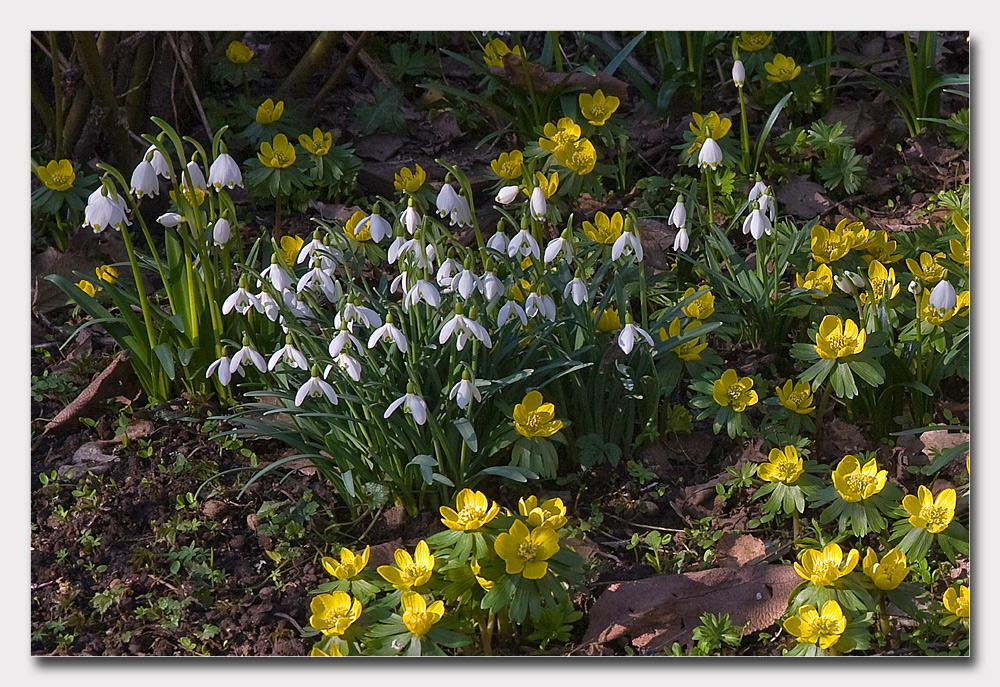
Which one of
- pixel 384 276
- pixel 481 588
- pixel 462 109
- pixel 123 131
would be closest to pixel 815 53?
pixel 462 109

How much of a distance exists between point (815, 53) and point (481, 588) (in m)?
1.20

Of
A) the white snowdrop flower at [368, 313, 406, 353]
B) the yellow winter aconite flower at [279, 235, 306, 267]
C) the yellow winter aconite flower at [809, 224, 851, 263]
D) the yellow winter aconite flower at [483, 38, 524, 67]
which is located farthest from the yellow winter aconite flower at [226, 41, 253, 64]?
the yellow winter aconite flower at [809, 224, 851, 263]

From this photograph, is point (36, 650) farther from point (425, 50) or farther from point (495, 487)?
point (425, 50)

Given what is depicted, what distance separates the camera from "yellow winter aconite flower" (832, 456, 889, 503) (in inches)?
69.5

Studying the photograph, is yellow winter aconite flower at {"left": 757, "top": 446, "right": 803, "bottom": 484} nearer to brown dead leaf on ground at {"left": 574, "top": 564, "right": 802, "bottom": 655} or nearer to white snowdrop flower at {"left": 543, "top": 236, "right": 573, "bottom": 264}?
brown dead leaf on ground at {"left": 574, "top": 564, "right": 802, "bottom": 655}

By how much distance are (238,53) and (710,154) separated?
3.03 ft

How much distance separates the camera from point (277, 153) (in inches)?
79.7

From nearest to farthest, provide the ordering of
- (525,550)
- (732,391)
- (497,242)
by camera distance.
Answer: (525,550), (497,242), (732,391)

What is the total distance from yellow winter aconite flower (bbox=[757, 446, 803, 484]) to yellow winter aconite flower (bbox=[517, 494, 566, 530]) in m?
0.40

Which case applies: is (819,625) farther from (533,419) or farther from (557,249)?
(557,249)

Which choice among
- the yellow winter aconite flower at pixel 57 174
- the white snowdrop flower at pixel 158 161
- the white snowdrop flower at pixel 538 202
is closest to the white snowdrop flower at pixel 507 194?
the white snowdrop flower at pixel 538 202

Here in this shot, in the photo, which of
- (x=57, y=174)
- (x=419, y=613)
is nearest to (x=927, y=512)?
(x=419, y=613)

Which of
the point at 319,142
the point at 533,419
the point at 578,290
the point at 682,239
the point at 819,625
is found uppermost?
the point at 319,142

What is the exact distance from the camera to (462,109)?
6.77ft
